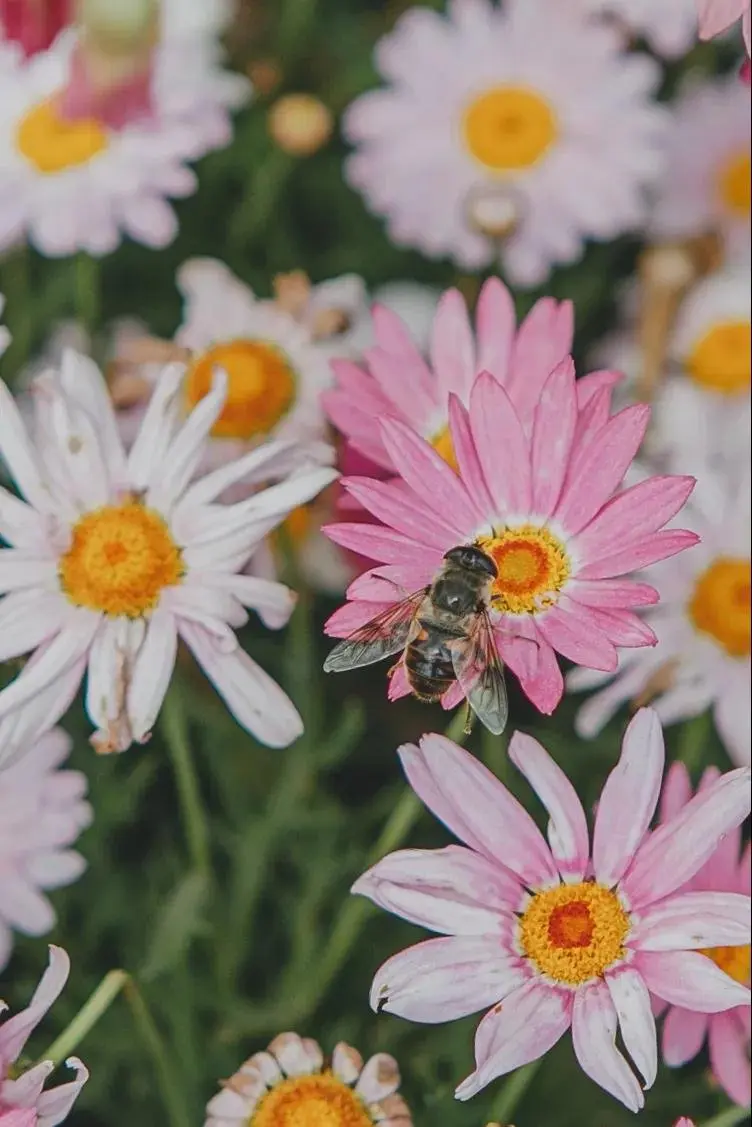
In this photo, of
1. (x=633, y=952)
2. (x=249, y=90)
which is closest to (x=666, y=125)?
(x=249, y=90)

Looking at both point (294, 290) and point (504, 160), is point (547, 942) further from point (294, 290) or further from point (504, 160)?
point (504, 160)

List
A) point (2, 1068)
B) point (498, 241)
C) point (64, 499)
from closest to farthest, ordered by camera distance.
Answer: point (2, 1068) → point (64, 499) → point (498, 241)

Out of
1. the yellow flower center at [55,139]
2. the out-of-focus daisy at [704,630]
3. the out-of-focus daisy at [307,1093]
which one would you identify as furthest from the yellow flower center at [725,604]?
the yellow flower center at [55,139]

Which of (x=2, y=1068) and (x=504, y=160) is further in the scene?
(x=504, y=160)

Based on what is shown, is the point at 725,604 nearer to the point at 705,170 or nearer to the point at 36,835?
the point at 36,835

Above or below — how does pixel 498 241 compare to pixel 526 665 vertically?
above

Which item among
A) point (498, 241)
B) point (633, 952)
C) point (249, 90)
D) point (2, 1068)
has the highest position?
point (249, 90)

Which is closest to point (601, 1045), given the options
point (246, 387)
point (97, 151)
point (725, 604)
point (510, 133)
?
point (725, 604)

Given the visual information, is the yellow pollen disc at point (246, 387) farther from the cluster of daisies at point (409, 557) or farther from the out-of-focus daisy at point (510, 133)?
the out-of-focus daisy at point (510, 133)
